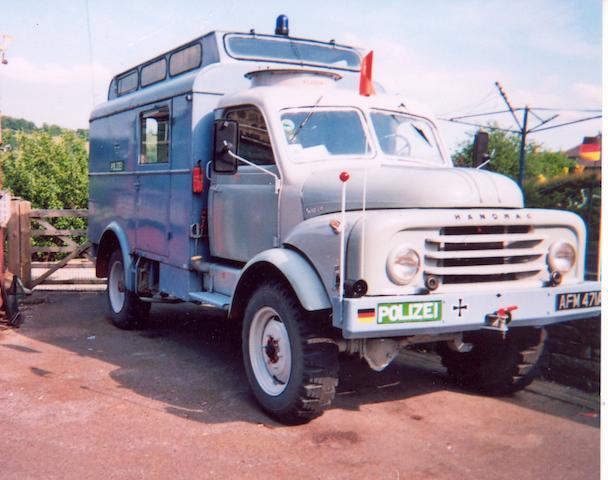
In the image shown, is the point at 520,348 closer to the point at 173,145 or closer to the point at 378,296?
the point at 378,296

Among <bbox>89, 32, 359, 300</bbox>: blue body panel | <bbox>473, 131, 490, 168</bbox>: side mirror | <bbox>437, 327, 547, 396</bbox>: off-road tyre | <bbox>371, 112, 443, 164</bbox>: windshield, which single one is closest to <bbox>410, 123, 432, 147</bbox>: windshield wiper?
<bbox>371, 112, 443, 164</bbox>: windshield

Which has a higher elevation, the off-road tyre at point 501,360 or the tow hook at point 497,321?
the tow hook at point 497,321

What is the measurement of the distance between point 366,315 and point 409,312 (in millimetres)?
291

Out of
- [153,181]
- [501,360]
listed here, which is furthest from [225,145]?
[501,360]

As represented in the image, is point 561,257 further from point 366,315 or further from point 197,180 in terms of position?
point 197,180

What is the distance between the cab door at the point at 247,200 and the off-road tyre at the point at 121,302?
2.21 meters

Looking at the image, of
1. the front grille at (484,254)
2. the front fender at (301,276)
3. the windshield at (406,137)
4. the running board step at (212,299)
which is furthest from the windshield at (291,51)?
the front grille at (484,254)

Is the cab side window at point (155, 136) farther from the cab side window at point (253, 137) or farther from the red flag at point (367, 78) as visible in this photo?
the red flag at point (367, 78)

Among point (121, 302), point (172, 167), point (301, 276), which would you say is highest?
point (172, 167)

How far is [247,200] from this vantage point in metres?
5.91

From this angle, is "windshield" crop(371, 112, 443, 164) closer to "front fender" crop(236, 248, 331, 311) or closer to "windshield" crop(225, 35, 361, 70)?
"windshield" crop(225, 35, 361, 70)

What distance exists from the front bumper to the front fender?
0.25 metres

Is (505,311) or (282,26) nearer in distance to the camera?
(505,311)

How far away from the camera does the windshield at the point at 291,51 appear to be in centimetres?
674
